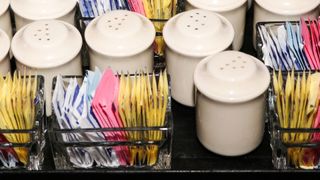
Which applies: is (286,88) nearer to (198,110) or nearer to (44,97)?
(198,110)

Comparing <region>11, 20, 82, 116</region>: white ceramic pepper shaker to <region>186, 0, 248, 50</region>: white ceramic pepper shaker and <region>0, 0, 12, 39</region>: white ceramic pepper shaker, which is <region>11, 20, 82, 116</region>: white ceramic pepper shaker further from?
<region>186, 0, 248, 50</region>: white ceramic pepper shaker

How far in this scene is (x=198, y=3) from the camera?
1.00 m

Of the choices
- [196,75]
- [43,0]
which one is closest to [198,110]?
[196,75]

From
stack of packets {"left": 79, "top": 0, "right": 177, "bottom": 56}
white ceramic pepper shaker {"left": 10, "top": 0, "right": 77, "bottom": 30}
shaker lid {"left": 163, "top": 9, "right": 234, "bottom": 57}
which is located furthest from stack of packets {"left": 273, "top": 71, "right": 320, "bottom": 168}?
white ceramic pepper shaker {"left": 10, "top": 0, "right": 77, "bottom": 30}

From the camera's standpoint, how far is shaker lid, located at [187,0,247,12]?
3.25ft

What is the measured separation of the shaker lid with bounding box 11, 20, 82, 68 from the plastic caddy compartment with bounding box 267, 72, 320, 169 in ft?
0.91

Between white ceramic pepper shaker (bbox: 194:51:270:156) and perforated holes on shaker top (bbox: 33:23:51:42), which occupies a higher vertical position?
perforated holes on shaker top (bbox: 33:23:51:42)

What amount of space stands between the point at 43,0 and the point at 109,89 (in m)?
0.23

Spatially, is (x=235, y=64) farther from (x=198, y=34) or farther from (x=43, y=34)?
(x=43, y=34)

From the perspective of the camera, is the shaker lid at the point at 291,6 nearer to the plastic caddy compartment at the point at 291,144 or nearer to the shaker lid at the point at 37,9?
the plastic caddy compartment at the point at 291,144

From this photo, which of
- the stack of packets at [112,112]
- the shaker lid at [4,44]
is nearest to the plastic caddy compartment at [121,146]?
Result: the stack of packets at [112,112]

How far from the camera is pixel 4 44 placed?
942 millimetres

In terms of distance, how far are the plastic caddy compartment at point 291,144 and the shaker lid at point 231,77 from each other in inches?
1.1

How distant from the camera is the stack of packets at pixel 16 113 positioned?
84 centimetres
